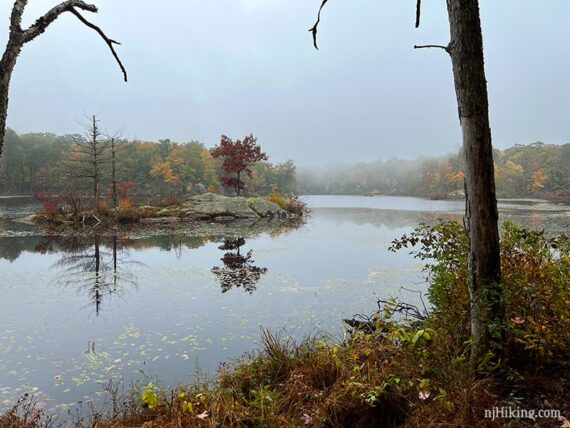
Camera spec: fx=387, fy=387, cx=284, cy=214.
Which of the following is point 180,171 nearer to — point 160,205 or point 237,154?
point 237,154

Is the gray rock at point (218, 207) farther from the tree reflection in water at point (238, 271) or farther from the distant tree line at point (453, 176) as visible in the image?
the distant tree line at point (453, 176)

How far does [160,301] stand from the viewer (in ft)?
21.7

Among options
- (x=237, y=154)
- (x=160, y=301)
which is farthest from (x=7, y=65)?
(x=237, y=154)

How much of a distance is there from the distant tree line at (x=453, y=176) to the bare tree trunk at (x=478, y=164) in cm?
3892

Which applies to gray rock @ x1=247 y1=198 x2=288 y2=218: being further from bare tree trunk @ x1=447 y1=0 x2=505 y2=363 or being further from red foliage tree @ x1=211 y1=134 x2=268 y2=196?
bare tree trunk @ x1=447 y1=0 x2=505 y2=363

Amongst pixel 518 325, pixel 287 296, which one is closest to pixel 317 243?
pixel 287 296

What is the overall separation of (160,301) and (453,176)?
6309 centimetres

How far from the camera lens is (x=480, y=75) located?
268 centimetres

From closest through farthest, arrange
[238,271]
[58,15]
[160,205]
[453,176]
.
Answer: [58,15]
[238,271]
[160,205]
[453,176]

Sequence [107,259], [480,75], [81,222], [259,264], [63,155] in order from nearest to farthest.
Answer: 1. [480,75]
2. [259,264]
3. [107,259]
4. [81,222]
5. [63,155]

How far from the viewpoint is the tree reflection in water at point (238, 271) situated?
762cm

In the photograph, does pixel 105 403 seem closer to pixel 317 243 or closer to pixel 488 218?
pixel 488 218

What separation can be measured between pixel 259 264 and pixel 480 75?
7.49 m

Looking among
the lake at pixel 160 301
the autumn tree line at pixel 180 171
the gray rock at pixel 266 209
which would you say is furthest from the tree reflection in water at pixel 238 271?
the autumn tree line at pixel 180 171
